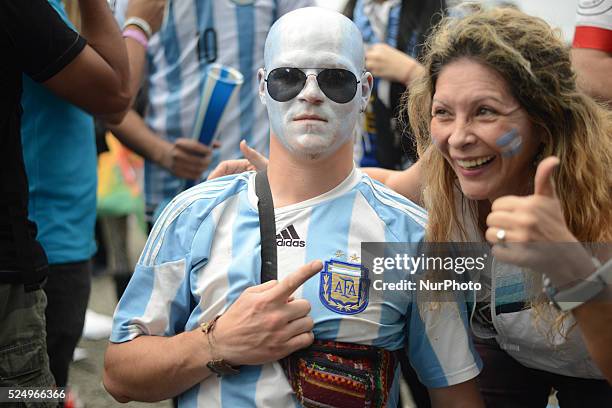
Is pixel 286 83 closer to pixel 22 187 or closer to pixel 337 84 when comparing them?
pixel 337 84

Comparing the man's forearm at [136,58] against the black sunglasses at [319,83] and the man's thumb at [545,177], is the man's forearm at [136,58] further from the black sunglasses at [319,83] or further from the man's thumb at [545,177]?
the man's thumb at [545,177]

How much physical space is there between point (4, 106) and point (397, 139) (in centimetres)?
202

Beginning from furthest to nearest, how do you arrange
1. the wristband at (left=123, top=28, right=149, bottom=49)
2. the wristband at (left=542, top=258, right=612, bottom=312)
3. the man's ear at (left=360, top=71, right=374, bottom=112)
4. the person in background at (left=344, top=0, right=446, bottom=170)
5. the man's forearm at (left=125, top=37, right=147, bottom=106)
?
the person in background at (left=344, top=0, right=446, bottom=170)
the wristband at (left=123, top=28, right=149, bottom=49)
the man's forearm at (left=125, top=37, right=147, bottom=106)
the man's ear at (left=360, top=71, right=374, bottom=112)
the wristband at (left=542, top=258, right=612, bottom=312)

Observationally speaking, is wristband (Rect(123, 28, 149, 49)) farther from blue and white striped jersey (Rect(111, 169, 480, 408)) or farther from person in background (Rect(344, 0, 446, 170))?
blue and white striped jersey (Rect(111, 169, 480, 408))

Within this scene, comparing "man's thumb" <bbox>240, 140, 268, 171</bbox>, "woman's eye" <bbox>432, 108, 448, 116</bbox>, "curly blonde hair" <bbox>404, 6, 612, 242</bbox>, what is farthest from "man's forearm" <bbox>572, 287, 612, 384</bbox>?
"man's thumb" <bbox>240, 140, 268, 171</bbox>

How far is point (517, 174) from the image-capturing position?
2416 mm

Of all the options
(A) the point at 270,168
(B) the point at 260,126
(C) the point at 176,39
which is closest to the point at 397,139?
(B) the point at 260,126

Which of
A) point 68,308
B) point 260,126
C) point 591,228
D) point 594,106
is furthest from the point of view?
point 260,126

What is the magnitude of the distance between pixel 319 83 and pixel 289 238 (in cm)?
43

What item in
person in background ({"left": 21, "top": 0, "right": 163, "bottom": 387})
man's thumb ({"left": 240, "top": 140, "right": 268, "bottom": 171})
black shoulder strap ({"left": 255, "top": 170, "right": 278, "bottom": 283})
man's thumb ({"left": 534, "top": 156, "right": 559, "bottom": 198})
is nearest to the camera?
man's thumb ({"left": 534, "top": 156, "right": 559, "bottom": 198})

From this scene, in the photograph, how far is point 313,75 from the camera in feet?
7.94

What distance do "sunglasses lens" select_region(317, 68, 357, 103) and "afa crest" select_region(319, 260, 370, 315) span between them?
0.46m

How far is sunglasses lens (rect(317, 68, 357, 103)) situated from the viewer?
243 centimetres

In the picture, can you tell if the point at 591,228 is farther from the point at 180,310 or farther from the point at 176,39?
the point at 176,39
